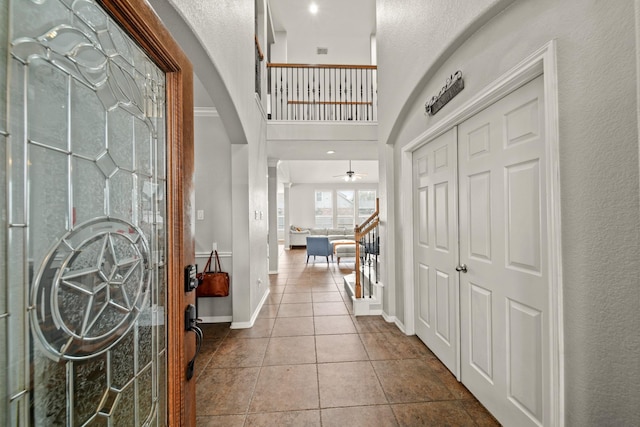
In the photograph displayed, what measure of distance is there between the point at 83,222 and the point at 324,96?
17.7 ft

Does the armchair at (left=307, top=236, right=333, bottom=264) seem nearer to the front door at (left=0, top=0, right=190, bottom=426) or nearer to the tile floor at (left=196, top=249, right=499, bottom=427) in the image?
the tile floor at (left=196, top=249, right=499, bottom=427)

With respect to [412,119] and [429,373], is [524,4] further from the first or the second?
[429,373]

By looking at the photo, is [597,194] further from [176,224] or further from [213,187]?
[213,187]

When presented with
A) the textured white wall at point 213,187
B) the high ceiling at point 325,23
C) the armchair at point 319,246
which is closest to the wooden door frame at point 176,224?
the textured white wall at point 213,187

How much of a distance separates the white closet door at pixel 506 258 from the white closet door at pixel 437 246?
0.12 metres

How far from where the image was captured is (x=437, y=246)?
7.97ft

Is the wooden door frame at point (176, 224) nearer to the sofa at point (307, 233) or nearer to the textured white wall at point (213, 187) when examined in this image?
the textured white wall at point (213, 187)

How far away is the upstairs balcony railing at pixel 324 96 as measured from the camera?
5.13 m

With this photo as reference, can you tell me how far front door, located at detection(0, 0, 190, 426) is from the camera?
0.59m

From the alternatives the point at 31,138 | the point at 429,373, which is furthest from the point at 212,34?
the point at 429,373

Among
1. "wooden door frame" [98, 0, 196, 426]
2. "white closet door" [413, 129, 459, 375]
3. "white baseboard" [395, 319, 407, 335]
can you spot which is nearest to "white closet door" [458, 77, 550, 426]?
"white closet door" [413, 129, 459, 375]

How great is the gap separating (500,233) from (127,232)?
74.9 inches

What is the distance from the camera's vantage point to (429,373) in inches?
87.5

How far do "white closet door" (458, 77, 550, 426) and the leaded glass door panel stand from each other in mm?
1788
